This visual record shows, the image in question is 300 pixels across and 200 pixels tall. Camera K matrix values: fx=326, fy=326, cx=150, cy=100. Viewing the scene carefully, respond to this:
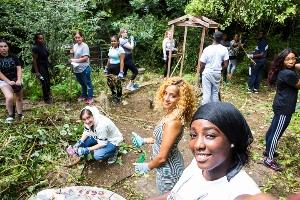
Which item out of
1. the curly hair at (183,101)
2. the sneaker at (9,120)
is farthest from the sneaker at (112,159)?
the curly hair at (183,101)

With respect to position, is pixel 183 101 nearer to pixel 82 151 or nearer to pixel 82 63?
pixel 82 151

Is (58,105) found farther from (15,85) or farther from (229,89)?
(229,89)

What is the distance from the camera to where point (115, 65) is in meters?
7.80

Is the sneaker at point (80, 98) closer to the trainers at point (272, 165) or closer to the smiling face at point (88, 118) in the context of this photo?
the smiling face at point (88, 118)

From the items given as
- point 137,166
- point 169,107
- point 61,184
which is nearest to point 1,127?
point 61,184

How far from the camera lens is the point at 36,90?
8344mm

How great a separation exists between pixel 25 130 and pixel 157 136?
3.65 meters

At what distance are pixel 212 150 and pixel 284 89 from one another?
359cm

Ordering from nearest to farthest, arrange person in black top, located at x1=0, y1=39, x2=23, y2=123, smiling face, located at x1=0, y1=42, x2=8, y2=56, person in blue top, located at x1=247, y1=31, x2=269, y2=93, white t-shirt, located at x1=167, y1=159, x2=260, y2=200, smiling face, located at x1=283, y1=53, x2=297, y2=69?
white t-shirt, located at x1=167, y1=159, x2=260, y2=200 < smiling face, located at x1=283, y1=53, x2=297, y2=69 < smiling face, located at x1=0, y1=42, x2=8, y2=56 < person in black top, located at x1=0, y1=39, x2=23, y2=123 < person in blue top, located at x1=247, y1=31, x2=269, y2=93

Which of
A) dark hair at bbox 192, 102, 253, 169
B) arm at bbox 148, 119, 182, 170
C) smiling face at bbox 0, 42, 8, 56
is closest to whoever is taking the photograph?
dark hair at bbox 192, 102, 253, 169

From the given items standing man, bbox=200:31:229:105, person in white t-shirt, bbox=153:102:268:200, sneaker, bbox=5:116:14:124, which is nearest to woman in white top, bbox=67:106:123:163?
sneaker, bbox=5:116:14:124

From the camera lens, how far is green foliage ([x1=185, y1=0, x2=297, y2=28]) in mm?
9711

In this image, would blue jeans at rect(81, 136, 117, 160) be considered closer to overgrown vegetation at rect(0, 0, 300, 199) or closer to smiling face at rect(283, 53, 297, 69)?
overgrown vegetation at rect(0, 0, 300, 199)

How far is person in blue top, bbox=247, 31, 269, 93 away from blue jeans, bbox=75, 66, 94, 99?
487cm
